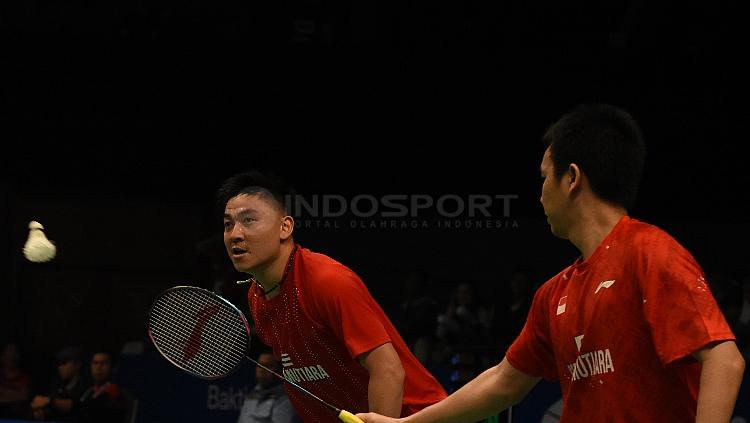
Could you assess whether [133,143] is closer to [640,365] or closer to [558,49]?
[558,49]

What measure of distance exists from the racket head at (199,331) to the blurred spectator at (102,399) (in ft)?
17.6

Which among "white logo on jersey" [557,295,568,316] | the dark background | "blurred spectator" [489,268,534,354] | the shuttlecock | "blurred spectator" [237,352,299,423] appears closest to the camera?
"white logo on jersey" [557,295,568,316]

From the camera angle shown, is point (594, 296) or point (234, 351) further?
point (234, 351)

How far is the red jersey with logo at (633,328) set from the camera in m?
2.12

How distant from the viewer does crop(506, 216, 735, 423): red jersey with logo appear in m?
2.12

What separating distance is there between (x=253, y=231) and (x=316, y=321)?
37 cm

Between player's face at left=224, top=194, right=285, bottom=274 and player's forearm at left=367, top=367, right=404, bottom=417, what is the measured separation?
57cm

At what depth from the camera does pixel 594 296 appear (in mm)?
2363

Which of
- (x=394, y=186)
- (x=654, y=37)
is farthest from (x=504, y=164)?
(x=654, y=37)

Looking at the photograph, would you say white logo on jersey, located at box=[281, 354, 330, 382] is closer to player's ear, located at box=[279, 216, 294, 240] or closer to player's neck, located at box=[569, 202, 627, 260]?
player's ear, located at box=[279, 216, 294, 240]

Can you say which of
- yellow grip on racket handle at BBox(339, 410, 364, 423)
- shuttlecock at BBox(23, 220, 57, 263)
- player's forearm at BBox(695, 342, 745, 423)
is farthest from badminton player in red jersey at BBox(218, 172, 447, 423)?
player's forearm at BBox(695, 342, 745, 423)

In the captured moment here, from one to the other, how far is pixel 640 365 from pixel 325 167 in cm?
836

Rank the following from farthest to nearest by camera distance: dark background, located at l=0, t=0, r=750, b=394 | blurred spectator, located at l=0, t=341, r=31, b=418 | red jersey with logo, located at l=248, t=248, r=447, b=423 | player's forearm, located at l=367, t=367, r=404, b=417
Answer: dark background, located at l=0, t=0, r=750, b=394
blurred spectator, located at l=0, t=341, r=31, b=418
red jersey with logo, located at l=248, t=248, r=447, b=423
player's forearm, located at l=367, t=367, r=404, b=417

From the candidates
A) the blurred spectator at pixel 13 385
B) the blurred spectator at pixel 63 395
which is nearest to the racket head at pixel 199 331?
the blurred spectator at pixel 63 395
